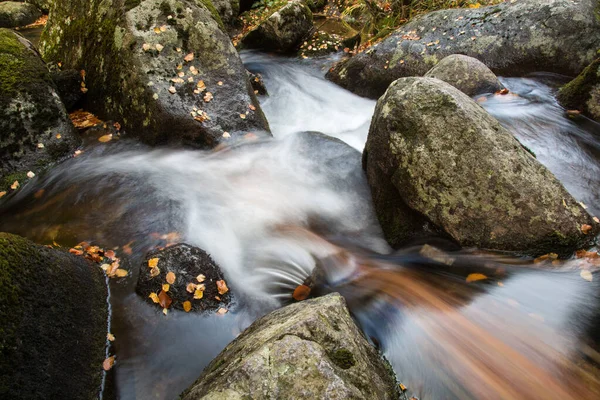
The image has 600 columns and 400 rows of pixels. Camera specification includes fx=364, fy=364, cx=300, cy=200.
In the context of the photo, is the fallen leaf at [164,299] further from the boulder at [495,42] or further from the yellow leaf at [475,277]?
the boulder at [495,42]

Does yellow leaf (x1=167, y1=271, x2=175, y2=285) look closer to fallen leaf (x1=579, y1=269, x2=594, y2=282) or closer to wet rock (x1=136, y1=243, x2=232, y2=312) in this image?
wet rock (x1=136, y1=243, x2=232, y2=312)

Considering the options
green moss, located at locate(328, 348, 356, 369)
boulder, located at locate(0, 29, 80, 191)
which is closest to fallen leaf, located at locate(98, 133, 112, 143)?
boulder, located at locate(0, 29, 80, 191)

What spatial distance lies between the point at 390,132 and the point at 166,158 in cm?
317

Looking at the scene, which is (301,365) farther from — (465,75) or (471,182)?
(465,75)

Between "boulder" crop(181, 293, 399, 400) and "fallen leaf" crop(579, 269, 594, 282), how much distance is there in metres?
2.26

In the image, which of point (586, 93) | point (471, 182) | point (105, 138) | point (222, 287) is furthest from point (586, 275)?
point (105, 138)

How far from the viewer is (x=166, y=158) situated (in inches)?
207

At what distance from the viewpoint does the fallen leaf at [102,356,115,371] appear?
2779mm

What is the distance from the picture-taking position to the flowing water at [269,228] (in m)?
2.91

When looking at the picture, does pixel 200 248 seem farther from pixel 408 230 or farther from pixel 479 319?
pixel 479 319

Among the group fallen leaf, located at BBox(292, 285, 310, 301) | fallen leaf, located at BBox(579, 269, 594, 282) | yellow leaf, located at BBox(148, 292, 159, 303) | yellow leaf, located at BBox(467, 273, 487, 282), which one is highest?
fallen leaf, located at BBox(579, 269, 594, 282)

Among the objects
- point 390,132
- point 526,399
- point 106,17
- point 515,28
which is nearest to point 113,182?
point 106,17

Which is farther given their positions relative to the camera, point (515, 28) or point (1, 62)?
point (515, 28)

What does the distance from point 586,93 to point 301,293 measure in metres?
5.99
